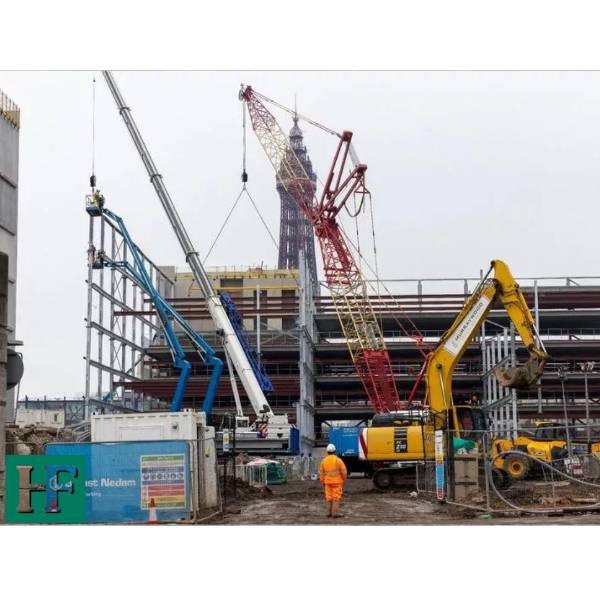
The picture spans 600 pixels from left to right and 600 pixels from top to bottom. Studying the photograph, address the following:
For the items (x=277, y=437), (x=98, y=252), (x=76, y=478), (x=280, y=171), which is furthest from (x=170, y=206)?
(x=76, y=478)

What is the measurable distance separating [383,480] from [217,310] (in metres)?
16.6

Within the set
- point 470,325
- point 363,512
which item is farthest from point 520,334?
point 363,512

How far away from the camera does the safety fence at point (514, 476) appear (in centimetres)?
2200

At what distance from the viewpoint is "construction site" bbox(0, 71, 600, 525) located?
1980 centimetres

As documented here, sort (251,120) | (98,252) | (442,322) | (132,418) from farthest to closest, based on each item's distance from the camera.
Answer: (442,322) < (251,120) < (98,252) < (132,418)

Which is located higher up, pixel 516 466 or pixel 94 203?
pixel 94 203

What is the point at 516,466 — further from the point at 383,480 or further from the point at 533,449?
the point at 383,480

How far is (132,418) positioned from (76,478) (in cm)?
420

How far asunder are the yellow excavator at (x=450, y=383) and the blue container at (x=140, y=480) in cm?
991

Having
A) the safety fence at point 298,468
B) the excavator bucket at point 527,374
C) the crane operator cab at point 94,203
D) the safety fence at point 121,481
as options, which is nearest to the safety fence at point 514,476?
the excavator bucket at point 527,374

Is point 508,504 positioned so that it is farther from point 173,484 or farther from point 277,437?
point 277,437

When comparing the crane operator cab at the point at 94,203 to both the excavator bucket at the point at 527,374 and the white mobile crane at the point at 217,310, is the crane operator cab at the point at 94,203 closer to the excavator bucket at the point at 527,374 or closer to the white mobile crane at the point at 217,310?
the white mobile crane at the point at 217,310

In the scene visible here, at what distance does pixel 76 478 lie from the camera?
19656 mm

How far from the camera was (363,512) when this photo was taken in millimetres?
24000
